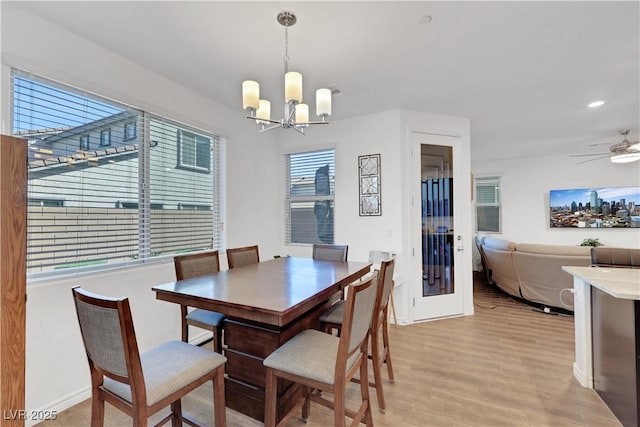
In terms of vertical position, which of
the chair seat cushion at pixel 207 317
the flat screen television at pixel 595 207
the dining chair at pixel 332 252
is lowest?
the chair seat cushion at pixel 207 317

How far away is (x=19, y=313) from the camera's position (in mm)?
1302

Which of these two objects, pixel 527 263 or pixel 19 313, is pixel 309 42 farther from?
pixel 527 263

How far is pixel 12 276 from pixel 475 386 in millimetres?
3016

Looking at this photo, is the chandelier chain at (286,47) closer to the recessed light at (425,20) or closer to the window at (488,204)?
the recessed light at (425,20)

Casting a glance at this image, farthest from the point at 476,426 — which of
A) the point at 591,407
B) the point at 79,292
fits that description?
the point at 79,292

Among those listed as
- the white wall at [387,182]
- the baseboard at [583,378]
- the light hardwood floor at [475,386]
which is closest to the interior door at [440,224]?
the white wall at [387,182]

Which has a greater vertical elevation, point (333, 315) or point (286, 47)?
point (286, 47)

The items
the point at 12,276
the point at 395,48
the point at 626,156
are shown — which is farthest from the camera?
the point at 626,156

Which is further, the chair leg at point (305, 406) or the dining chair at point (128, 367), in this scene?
the chair leg at point (305, 406)

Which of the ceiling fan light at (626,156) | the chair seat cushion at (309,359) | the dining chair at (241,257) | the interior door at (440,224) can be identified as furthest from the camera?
the ceiling fan light at (626,156)

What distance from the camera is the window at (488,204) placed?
6484 mm

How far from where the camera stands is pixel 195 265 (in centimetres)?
232

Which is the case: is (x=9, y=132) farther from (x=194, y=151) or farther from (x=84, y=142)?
(x=194, y=151)

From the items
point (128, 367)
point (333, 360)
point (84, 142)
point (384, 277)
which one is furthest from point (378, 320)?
point (84, 142)
